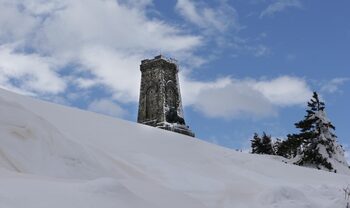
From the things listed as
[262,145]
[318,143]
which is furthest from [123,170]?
[262,145]

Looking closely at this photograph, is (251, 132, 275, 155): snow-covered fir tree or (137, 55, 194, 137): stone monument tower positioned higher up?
(137, 55, 194, 137): stone monument tower

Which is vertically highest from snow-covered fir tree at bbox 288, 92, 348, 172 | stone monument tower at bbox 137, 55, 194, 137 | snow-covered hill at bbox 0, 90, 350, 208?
stone monument tower at bbox 137, 55, 194, 137

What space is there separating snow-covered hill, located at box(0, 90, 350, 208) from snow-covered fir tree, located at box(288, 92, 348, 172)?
13.5m

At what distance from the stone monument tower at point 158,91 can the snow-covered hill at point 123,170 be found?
40023 millimetres

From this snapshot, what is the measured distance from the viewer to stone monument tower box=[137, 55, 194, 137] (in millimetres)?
50562

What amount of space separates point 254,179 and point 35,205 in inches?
223

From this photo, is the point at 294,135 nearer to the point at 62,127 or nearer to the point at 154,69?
the point at 62,127

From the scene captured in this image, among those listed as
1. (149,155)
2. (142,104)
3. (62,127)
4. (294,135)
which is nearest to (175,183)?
(149,155)

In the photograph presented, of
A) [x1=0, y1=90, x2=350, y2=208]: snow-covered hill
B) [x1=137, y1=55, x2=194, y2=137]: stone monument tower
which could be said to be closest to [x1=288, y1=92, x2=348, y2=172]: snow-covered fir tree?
[x1=0, y1=90, x2=350, y2=208]: snow-covered hill

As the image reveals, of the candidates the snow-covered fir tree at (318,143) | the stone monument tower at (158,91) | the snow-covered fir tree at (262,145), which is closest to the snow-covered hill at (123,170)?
the snow-covered fir tree at (318,143)

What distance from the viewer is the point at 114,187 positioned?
11.1ft

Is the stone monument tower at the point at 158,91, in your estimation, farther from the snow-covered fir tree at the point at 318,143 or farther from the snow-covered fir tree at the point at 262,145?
the snow-covered fir tree at the point at 318,143

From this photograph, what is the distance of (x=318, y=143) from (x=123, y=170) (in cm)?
1917

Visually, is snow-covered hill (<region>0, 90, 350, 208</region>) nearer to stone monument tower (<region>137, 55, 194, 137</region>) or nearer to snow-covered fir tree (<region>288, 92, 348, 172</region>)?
snow-covered fir tree (<region>288, 92, 348, 172</region>)
